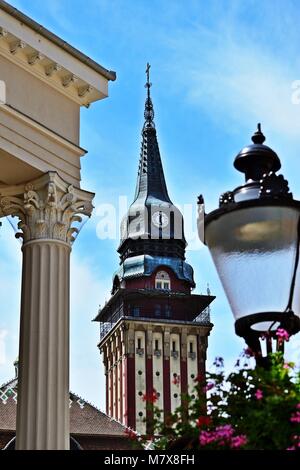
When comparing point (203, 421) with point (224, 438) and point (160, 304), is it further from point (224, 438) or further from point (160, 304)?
point (160, 304)

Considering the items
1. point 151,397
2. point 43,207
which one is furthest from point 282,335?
point 43,207

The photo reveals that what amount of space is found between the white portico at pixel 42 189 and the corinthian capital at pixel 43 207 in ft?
0.04

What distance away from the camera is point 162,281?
377ft

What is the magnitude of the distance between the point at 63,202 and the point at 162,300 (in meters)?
97.5

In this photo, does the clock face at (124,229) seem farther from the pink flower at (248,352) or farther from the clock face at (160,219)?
the pink flower at (248,352)

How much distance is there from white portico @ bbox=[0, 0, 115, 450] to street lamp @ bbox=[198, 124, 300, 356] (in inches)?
269

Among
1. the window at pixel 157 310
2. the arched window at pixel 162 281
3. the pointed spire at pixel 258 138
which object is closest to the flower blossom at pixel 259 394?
the pointed spire at pixel 258 138

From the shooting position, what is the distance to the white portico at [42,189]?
42.7 feet

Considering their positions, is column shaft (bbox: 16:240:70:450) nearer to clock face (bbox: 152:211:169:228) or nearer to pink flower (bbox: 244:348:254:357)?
pink flower (bbox: 244:348:254:357)

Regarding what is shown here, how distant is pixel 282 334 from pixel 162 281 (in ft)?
357

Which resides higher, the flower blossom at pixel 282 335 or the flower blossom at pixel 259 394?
the flower blossom at pixel 282 335

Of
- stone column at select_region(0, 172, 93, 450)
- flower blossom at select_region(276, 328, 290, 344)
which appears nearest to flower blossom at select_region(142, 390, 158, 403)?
flower blossom at select_region(276, 328, 290, 344)

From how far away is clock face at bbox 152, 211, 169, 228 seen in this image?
11632cm
